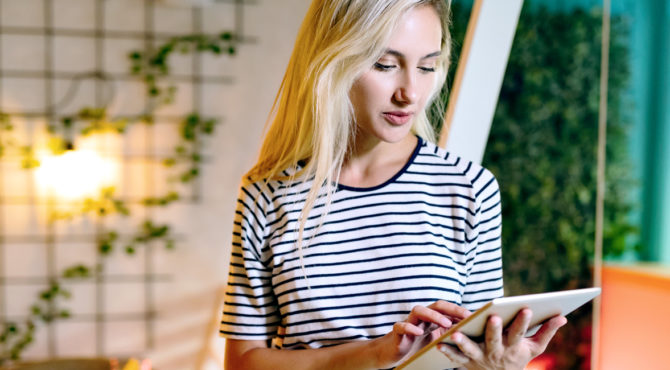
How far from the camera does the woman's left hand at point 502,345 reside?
0.75 metres

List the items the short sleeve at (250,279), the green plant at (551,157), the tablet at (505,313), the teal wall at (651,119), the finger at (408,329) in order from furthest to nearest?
the teal wall at (651,119) < the green plant at (551,157) < the short sleeve at (250,279) < the finger at (408,329) < the tablet at (505,313)

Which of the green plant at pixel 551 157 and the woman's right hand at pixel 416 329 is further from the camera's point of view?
the green plant at pixel 551 157

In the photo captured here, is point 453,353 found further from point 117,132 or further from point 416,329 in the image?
point 117,132

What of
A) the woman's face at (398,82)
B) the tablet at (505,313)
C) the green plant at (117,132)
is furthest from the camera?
the green plant at (117,132)

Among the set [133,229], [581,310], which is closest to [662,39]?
[581,310]

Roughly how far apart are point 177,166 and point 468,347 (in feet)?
8.10

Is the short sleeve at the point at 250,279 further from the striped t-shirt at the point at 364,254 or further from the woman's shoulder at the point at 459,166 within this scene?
the woman's shoulder at the point at 459,166

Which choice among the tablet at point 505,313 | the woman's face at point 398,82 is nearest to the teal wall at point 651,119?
the woman's face at point 398,82

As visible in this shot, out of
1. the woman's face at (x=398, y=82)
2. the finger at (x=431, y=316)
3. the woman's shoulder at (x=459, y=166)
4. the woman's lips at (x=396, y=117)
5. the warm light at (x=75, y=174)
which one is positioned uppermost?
the woman's face at (x=398, y=82)

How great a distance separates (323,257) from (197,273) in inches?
86.8

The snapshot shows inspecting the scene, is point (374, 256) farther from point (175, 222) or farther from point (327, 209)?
point (175, 222)

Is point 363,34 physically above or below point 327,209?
above

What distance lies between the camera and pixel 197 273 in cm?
309

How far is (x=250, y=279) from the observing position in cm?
102
